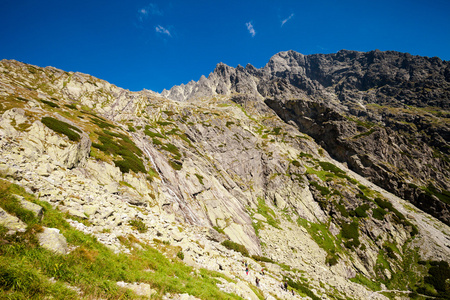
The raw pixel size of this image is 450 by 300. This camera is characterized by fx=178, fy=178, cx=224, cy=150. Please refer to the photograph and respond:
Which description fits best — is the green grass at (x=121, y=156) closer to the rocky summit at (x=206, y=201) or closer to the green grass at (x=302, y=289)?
the rocky summit at (x=206, y=201)

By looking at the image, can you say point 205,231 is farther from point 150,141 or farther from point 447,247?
point 447,247

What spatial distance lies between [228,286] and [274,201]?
5218cm

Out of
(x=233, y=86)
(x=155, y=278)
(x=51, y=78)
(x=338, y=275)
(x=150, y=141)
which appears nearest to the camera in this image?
(x=155, y=278)

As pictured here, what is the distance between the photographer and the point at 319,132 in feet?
369

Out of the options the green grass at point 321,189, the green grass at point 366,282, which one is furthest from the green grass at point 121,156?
the green grass at point 321,189

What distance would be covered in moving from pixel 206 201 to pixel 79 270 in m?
39.1

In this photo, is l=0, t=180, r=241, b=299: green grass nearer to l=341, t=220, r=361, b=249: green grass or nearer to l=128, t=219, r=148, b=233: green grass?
l=128, t=219, r=148, b=233: green grass

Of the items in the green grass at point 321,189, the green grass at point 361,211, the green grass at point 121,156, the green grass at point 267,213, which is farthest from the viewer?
the green grass at point 321,189

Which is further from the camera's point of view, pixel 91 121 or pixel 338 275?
pixel 91 121

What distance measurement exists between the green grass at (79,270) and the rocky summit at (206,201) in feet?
0.20

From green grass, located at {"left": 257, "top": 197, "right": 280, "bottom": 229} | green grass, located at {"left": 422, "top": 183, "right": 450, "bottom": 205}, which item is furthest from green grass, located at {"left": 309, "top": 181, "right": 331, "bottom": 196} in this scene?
green grass, located at {"left": 422, "top": 183, "right": 450, "bottom": 205}

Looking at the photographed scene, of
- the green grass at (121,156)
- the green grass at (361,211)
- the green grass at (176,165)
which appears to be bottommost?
the green grass at (121,156)

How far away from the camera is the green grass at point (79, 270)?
5.07 metres

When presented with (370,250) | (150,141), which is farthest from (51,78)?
(370,250)
